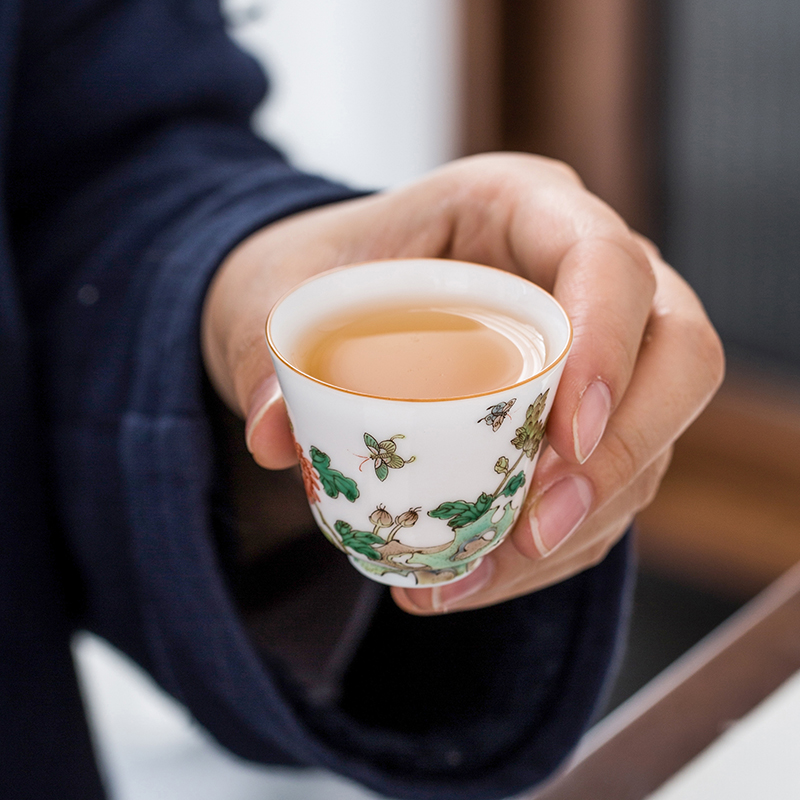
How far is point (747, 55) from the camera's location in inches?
63.5

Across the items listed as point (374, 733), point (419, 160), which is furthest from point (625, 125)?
point (374, 733)

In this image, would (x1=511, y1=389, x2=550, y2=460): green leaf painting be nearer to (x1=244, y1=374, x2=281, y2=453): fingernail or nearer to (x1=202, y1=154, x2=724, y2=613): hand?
(x1=202, y1=154, x2=724, y2=613): hand

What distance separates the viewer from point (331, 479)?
391 millimetres

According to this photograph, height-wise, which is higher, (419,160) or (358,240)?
(358,240)

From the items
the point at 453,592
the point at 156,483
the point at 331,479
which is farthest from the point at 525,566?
the point at 156,483

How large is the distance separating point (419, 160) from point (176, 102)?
1.28 metres

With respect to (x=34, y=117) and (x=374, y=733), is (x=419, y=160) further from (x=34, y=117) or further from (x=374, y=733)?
(x=374, y=733)

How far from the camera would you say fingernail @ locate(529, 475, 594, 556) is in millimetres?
433

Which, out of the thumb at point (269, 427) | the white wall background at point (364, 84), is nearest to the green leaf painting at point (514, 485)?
the thumb at point (269, 427)

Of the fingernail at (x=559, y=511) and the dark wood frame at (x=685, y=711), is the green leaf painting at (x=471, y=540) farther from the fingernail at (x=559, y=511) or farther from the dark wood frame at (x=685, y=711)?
the dark wood frame at (x=685, y=711)

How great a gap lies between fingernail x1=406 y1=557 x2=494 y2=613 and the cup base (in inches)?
0.6

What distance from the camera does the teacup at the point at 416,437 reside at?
350 millimetres

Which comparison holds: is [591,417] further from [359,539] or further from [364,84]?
[364,84]

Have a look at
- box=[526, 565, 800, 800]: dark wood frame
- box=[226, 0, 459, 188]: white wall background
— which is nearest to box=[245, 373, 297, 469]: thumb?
box=[526, 565, 800, 800]: dark wood frame
